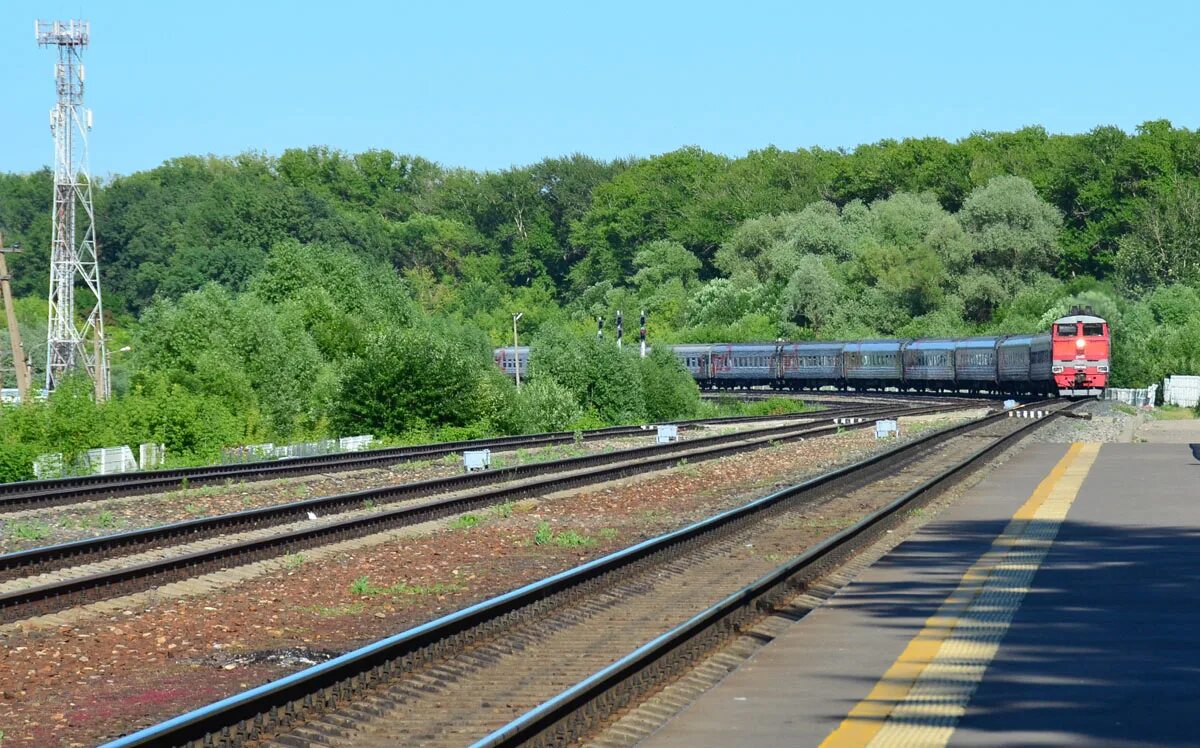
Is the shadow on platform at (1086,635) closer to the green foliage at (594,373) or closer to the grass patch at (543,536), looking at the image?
the grass patch at (543,536)

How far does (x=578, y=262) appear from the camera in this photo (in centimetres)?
15150

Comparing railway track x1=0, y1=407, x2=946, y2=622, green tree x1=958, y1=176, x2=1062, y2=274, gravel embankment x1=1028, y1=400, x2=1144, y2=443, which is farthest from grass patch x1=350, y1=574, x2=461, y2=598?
green tree x1=958, y1=176, x2=1062, y2=274

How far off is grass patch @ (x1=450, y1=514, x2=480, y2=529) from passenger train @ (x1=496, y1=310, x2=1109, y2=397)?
4538cm

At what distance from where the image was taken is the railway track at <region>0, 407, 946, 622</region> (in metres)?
13.9

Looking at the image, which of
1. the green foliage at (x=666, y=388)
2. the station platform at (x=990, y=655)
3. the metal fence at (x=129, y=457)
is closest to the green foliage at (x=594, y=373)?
the green foliage at (x=666, y=388)

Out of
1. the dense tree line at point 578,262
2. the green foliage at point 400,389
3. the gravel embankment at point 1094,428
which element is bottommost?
the gravel embankment at point 1094,428

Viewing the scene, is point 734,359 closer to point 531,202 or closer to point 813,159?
point 813,159

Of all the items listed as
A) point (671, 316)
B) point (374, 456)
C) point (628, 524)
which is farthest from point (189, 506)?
point (671, 316)

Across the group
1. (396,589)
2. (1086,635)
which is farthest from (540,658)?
(396,589)

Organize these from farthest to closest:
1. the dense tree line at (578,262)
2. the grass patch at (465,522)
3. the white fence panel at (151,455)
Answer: the dense tree line at (578,262) < the white fence panel at (151,455) < the grass patch at (465,522)

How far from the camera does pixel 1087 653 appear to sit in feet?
32.5

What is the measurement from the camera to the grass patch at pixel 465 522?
19.9 m

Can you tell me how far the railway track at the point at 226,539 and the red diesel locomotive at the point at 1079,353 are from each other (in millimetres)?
36908

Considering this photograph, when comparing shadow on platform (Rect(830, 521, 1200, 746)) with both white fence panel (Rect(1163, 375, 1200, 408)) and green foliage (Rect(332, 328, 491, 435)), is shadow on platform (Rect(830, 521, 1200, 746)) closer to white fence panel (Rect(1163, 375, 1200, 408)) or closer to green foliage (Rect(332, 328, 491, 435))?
green foliage (Rect(332, 328, 491, 435))
